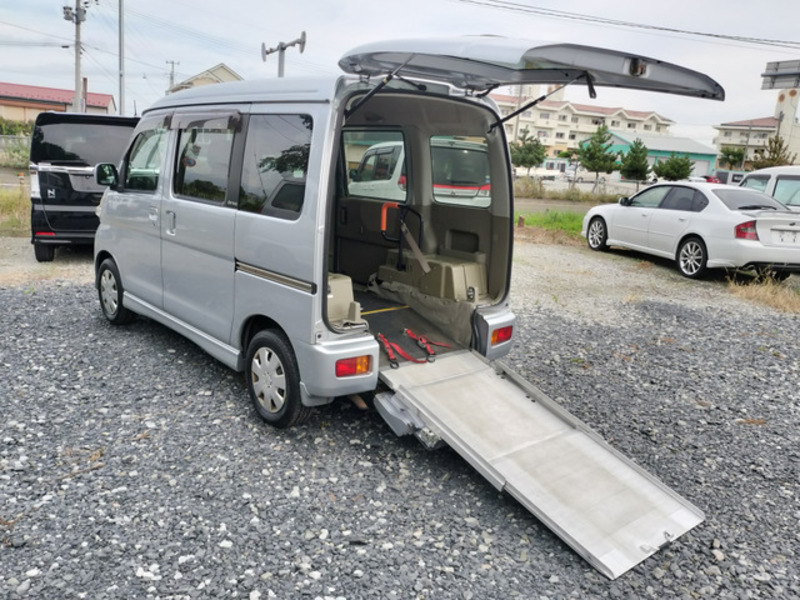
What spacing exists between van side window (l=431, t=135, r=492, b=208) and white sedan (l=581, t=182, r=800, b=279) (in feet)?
19.9

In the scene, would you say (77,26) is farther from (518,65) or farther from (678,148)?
(678,148)

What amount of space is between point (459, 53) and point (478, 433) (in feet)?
6.66

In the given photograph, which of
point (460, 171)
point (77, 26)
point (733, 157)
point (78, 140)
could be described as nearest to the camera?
point (460, 171)

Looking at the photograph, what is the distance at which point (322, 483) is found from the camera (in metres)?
3.41

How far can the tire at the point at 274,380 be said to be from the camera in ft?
12.1

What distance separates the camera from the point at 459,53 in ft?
9.97

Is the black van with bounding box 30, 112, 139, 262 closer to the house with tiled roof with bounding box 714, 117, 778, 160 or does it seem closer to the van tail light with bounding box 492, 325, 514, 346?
the van tail light with bounding box 492, 325, 514, 346

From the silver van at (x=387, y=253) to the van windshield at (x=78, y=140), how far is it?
3.29 metres

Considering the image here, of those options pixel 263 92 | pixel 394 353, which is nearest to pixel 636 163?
pixel 394 353

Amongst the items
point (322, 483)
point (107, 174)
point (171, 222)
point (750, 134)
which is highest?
point (750, 134)

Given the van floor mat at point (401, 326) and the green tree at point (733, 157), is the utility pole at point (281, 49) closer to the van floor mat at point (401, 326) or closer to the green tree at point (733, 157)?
the van floor mat at point (401, 326)

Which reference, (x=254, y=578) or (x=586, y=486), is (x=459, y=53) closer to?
(x=586, y=486)

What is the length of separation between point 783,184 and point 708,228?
9.99ft

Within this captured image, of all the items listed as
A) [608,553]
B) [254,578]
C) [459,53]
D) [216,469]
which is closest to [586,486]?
[608,553]
